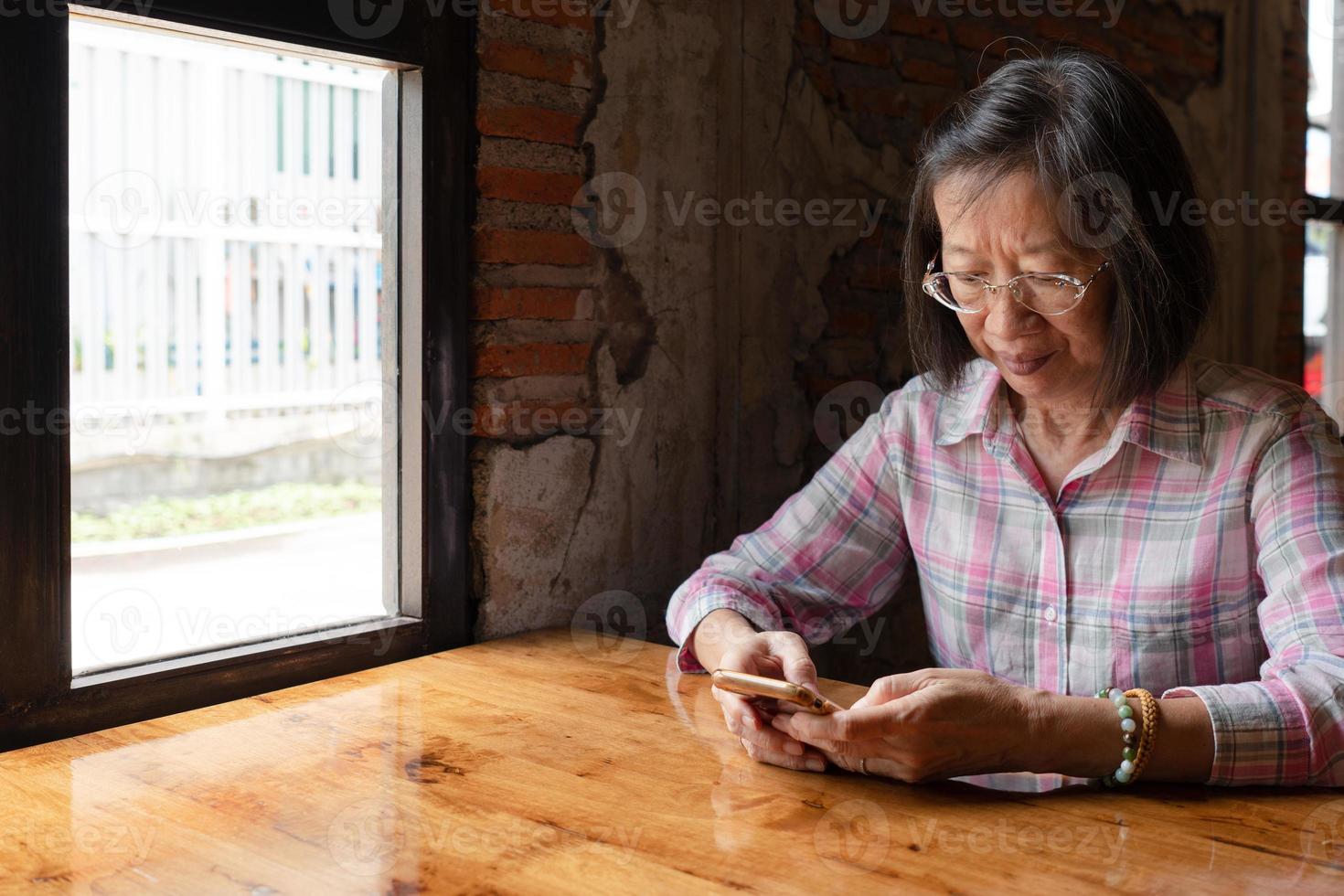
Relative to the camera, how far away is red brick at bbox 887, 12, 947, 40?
3088 millimetres

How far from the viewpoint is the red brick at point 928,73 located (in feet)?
10.3

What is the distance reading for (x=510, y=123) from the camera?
2.27 m

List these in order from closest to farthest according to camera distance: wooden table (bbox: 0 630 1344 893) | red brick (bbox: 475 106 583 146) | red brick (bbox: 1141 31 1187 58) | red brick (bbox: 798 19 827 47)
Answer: wooden table (bbox: 0 630 1344 893), red brick (bbox: 475 106 583 146), red brick (bbox: 798 19 827 47), red brick (bbox: 1141 31 1187 58)

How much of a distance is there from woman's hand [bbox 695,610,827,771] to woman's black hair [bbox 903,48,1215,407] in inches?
25.1

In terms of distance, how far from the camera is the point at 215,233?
754cm
